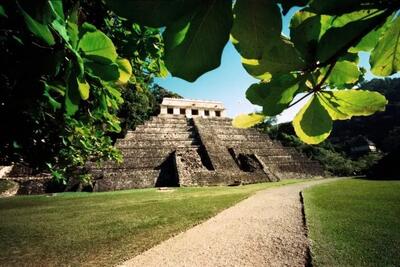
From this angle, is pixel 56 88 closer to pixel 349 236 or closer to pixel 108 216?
pixel 349 236

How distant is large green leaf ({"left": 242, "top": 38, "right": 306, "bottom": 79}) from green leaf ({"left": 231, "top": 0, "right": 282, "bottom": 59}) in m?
0.04

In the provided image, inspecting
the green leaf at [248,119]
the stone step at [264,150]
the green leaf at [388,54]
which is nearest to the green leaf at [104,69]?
the green leaf at [248,119]

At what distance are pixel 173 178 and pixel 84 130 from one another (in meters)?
15.5

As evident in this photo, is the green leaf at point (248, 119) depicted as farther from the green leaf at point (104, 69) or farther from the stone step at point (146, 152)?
the stone step at point (146, 152)

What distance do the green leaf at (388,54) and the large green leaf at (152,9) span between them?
0.44 m

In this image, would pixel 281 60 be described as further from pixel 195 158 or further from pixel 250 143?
pixel 250 143

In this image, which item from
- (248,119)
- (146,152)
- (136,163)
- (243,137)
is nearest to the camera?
(248,119)

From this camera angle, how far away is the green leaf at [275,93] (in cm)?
58

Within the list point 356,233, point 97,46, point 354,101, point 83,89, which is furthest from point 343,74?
point 356,233

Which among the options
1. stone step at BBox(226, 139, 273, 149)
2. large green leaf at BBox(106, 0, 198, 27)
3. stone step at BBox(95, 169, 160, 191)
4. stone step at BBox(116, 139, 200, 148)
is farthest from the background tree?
stone step at BBox(226, 139, 273, 149)

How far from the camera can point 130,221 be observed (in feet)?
21.6

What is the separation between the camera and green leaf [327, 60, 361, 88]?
631 mm

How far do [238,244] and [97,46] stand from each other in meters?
4.58

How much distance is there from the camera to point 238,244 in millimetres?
4668
